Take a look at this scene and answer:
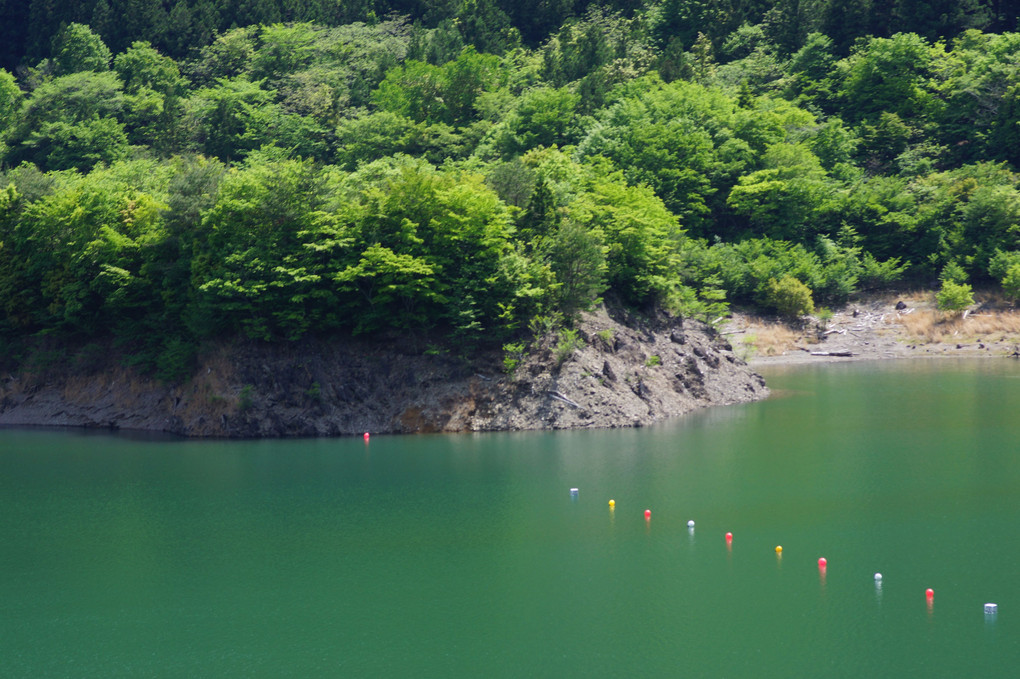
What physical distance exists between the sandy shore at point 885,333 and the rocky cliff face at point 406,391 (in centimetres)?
1862

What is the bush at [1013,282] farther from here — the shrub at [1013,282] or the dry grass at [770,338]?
the dry grass at [770,338]

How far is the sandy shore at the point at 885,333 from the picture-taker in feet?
229

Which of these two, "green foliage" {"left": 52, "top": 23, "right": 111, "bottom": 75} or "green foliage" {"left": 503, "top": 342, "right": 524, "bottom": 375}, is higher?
"green foliage" {"left": 52, "top": 23, "right": 111, "bottom": 75}

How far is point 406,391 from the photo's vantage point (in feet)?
164

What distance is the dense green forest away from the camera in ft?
167

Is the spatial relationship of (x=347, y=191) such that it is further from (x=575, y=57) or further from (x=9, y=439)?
(x=575, y=57)

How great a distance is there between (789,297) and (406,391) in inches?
1286

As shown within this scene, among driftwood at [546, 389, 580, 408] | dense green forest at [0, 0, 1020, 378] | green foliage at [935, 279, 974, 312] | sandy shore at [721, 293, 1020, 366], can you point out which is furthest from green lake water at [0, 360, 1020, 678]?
green foliage at [935, 279, 974, 312]

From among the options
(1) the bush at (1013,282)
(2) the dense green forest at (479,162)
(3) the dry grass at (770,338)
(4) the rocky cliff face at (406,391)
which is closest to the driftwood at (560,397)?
(4) the rocky cliff face at (406,391)

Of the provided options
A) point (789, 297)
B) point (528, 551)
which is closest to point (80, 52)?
point (789, 297)

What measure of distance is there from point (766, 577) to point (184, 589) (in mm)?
15363

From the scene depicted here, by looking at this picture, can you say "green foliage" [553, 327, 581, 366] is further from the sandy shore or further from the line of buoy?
the sandy shore

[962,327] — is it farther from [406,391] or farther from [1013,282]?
[406,391]

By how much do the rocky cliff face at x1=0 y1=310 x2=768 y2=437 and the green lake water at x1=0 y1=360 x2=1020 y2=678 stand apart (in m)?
1.54
